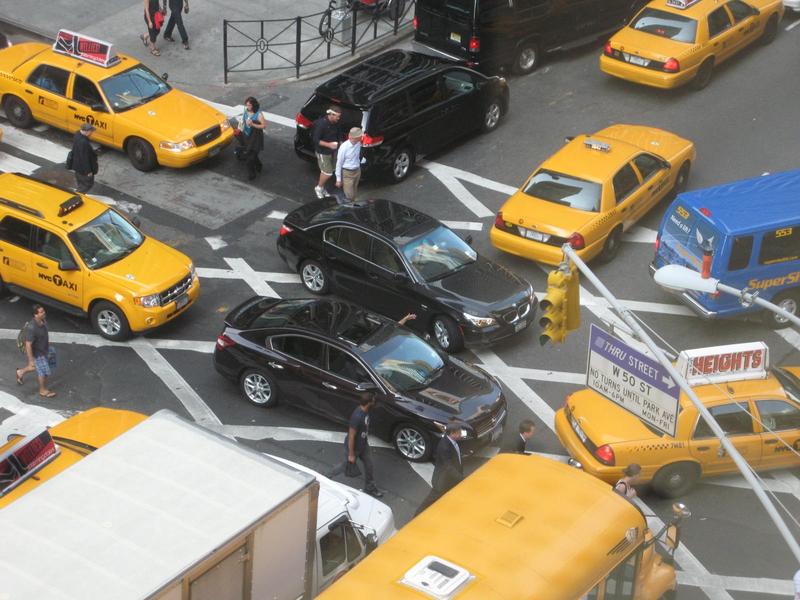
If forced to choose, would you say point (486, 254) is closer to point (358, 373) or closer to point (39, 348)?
point (358, 373)

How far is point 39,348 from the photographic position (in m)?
16.7

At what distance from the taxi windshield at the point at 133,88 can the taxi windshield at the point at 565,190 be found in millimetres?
7696

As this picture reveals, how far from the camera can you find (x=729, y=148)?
2375 cm

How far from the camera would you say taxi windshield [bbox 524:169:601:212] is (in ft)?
65.7

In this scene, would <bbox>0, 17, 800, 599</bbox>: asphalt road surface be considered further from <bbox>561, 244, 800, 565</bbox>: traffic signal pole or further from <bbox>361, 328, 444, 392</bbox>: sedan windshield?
<bbox>561, 244, 800, 565</bbox>: traffic signal pole

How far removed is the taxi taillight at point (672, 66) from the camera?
24722 millimetres

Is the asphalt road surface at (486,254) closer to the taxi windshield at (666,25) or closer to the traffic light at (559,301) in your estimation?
the taxi windshield at (666,25)

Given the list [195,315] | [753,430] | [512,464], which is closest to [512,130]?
[195,315]

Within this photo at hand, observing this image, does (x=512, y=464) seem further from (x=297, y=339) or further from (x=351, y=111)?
(x=351, y=111)

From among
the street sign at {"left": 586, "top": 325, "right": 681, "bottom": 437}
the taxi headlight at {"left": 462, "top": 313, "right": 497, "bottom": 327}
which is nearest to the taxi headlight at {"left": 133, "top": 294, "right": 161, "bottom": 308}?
the taxi headlight at {"left": 462, "top": 313, "right": 497, "bottom": 327}

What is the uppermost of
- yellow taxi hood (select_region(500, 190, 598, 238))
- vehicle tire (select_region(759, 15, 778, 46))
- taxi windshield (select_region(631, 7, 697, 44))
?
→ taxi windshield (select_region(631, 7, 697, 44))

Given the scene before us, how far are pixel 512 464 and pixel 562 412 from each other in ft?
12.7

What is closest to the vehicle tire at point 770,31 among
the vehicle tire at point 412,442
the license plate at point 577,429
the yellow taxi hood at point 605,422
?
the yellow taxi hood at point 605,422

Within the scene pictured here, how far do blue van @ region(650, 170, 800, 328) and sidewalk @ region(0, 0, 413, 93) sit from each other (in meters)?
10.6
